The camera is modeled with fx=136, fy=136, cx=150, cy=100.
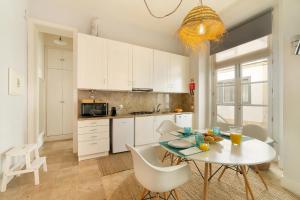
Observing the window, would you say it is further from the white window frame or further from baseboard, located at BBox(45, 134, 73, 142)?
baseboard, located at BBox(45, 134, 73, 142)

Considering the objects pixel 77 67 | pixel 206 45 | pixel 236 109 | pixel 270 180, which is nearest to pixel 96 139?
pixel 77 67

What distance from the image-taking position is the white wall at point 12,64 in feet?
5.64

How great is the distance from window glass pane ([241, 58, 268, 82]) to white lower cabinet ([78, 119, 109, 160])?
3163 mm

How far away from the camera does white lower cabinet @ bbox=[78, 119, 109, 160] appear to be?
8.42ft

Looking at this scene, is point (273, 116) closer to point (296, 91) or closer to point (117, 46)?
point (296, 91)

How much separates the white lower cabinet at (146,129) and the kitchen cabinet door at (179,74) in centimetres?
106

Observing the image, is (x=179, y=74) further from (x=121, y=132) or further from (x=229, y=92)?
(x=121, y=132)

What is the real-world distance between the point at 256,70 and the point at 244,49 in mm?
551

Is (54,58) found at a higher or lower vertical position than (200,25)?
higher

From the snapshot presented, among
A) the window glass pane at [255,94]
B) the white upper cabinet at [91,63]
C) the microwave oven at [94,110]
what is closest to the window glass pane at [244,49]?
the window glass pane at [255,94]

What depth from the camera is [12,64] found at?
1961mm

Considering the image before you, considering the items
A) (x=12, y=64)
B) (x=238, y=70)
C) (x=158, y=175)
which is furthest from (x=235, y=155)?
(x=12, y=64)

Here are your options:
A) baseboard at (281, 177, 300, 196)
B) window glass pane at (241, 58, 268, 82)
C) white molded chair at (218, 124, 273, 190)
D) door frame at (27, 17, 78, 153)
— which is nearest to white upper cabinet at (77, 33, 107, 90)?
door frame at (27, 17, 78, 153)

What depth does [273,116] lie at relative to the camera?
2469mm
